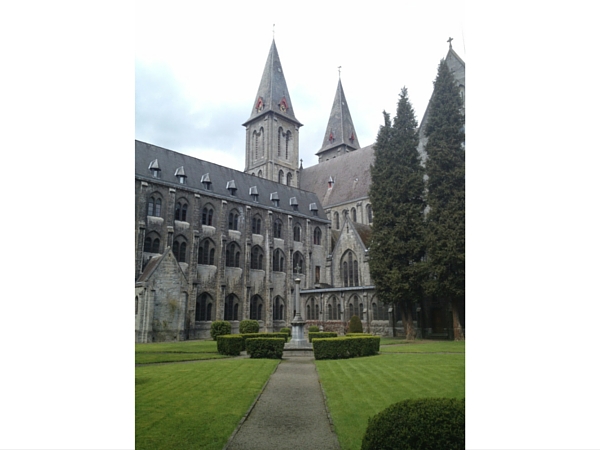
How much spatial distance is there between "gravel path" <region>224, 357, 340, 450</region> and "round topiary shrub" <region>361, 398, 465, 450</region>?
1600 mm

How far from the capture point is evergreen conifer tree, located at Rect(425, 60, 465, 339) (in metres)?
7.10

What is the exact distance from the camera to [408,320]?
25.5 m

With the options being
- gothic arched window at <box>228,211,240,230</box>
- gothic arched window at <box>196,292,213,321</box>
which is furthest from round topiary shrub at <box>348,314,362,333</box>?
gothic arched window at <box>228,211,240,230</box>

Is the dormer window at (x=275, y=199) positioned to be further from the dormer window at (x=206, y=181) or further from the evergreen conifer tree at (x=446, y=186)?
the evergreen conifer tree at (x=446, y=186)

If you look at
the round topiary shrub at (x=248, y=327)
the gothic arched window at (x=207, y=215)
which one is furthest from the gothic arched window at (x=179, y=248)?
the round topiary shrub at (x=248, y=327)

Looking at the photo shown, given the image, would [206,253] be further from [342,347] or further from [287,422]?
[287,422]

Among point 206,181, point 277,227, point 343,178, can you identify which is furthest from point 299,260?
point 343,178

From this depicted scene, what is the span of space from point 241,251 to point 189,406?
95.4 feet

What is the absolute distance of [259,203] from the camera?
124 ft

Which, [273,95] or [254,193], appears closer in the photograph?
[254,193]
